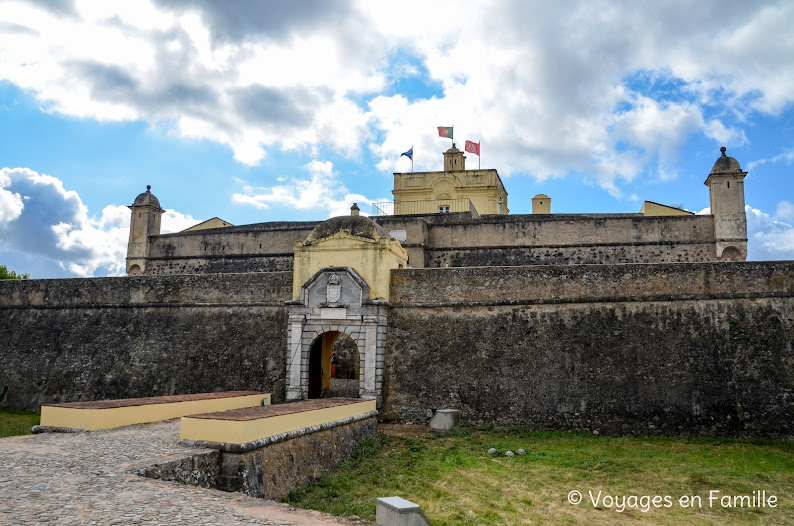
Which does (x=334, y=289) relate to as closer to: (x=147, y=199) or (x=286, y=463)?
(x=286, y=463)

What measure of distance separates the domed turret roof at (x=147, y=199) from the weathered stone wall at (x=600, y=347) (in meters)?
14.0

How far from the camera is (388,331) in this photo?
52.1 feet

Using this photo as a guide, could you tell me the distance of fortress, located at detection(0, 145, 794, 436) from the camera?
45.7 ft

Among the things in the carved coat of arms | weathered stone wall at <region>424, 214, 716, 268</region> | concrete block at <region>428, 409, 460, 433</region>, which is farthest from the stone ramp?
weathered stone wall at <region>424, 214, 716, 268</region>

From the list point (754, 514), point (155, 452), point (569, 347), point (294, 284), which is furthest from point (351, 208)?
point (754, 514)

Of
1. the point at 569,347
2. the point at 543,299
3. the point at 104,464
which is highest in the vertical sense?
the point at 543,299

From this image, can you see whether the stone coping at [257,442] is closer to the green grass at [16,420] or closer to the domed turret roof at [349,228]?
the domed turret roof at [349,228]

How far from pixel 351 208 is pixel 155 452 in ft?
31.8

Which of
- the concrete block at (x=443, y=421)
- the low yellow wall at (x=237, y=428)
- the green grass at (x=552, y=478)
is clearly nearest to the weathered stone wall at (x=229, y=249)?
the concrete block at (x=443, y=421)

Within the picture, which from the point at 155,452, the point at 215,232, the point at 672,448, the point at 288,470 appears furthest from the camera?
the point at 215,232

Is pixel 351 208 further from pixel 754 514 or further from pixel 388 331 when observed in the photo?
pixel 754 514

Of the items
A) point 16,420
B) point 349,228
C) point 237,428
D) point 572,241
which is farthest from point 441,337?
point 16,420

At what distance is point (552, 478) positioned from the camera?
10.0 meters

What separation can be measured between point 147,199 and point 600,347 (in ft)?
62.9
